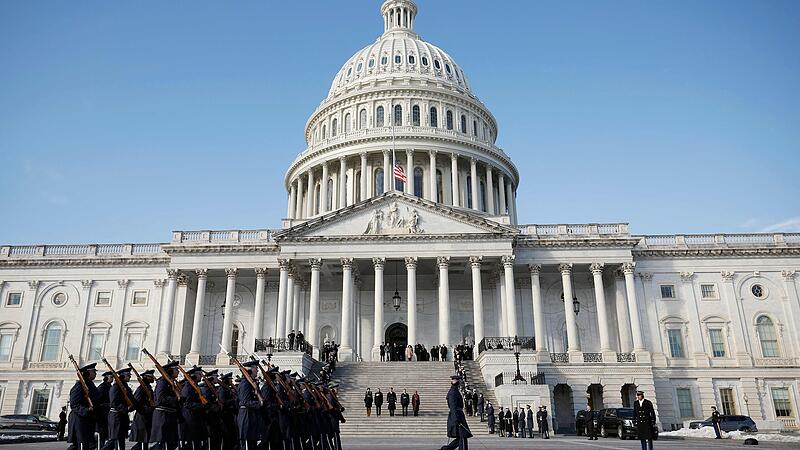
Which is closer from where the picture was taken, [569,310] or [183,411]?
[183,411]

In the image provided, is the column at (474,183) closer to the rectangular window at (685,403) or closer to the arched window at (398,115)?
the arched window at (398,115)

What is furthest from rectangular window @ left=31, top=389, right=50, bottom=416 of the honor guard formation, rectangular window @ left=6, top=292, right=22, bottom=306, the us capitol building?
the honor guard formation

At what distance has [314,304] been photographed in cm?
4659

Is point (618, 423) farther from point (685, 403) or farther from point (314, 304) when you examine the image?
point (314, 304)

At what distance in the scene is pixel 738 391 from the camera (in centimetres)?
4750

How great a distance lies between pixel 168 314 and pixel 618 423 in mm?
33039

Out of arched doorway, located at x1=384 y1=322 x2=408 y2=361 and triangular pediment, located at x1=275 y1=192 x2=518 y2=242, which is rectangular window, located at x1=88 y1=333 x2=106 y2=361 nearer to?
triangular pediment, located at x1=275 y1=192 x2=518 y2=242

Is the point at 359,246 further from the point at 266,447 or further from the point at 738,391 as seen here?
the point at 266,447

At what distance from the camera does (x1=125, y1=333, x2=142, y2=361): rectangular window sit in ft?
168

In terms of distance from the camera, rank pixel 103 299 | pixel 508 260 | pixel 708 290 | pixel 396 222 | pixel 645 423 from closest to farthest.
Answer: pixel 645 423 → pixel 508 260 → pixel 396 222 → pixel 708 290 → pixel 103 299

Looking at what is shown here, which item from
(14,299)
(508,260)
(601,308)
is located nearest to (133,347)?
(14,299)

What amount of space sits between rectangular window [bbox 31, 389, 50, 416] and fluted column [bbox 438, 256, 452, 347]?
30216 mm

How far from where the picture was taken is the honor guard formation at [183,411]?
1326 centimetres

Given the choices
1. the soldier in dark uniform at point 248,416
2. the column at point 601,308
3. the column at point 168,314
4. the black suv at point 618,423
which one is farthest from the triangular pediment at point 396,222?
the soldier in dark uniform at point 248,416
